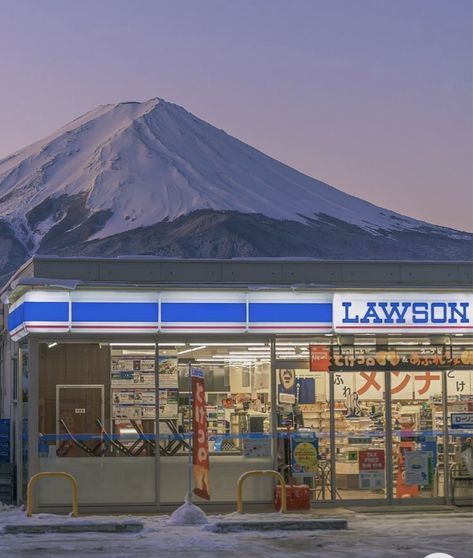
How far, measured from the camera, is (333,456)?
19.1 m

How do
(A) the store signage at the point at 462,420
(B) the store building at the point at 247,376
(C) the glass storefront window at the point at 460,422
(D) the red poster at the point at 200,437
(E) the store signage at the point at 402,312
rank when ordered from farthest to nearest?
(A) the store signage at the point at 462,420, (C) the glass storefront window at the point at 460,422, (E) the store signage at the point at 402,312, (B) the store building at the point at 247,376, (D) the red poster at the point at 200,437

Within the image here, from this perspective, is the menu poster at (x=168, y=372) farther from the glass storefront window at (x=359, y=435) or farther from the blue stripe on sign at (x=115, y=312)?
the glass storefront window at (x=359, y=435)

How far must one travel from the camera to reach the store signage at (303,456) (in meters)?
18.9

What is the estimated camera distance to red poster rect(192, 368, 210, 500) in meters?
17.4

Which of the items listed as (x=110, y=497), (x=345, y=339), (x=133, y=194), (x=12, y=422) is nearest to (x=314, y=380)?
(x=345, y=339)

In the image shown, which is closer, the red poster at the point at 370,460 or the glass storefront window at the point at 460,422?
the red poster at the point at 370,460

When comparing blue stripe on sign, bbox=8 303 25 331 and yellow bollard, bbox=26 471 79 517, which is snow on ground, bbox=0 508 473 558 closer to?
yellow bollard, bbox=26 471 79 517

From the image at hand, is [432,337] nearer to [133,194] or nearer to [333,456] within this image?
[333,456]

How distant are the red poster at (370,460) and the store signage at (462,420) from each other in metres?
1.33

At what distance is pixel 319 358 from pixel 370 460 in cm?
190

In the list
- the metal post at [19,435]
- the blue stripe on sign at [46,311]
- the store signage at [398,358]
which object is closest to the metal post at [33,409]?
the blue stripe on sign at [46,311]

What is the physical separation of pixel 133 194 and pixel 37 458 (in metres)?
174

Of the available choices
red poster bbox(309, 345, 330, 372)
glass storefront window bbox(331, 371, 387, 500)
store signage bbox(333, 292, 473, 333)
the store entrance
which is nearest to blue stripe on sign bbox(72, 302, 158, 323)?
the store entrance

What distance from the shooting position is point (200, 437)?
17.5 m
